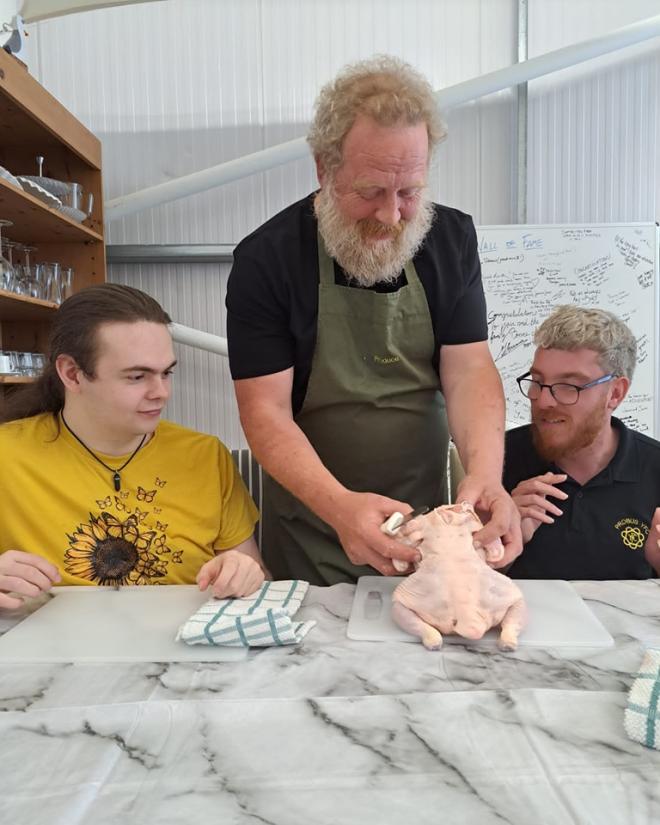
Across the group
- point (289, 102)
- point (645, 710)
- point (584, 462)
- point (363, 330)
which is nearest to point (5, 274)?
point (363, 330)

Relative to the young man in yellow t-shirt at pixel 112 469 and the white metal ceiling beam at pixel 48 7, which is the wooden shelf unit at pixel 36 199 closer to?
the white metal ceiling beam at pixel 48 7

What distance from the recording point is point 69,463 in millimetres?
1705

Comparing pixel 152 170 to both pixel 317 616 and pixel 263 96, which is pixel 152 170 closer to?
pixel 263 96

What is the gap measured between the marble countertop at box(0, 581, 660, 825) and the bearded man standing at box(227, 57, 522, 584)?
0.53 meters

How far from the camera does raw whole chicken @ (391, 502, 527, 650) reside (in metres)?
1.19

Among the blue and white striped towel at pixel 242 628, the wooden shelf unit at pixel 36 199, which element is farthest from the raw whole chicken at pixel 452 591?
the wooden shelf unit at pixel 36 199

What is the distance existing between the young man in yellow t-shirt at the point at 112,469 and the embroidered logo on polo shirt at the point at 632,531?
3.27 ft

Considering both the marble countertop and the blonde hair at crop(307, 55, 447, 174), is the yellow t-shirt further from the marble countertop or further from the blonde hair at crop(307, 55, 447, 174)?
the blonde hair at crop(307, 55, 447, 174)

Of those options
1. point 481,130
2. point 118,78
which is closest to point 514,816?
point 481,130

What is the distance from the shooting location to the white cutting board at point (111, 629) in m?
1.14

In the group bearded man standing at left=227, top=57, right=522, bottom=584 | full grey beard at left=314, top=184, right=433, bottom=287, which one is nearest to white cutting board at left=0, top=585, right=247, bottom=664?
bearded man standing at left=227, top=57, right=522, bottom=584

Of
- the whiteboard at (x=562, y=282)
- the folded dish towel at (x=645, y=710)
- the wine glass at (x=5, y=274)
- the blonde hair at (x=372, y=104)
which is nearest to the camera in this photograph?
the folded dish towel at (x=645, y=710)

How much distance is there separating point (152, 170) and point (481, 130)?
2173mm

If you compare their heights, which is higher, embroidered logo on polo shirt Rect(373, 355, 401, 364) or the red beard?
embroidered logo on polo shirt Rect(373, 355, 401, 364)
